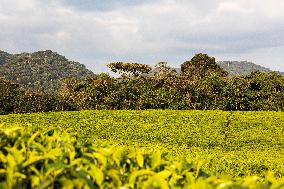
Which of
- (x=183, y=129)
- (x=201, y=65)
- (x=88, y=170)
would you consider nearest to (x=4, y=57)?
(x=201, y=65)

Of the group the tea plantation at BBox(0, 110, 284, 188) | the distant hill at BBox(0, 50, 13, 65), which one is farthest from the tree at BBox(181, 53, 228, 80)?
the distant hill at BBox(0, 50, 13, 65)

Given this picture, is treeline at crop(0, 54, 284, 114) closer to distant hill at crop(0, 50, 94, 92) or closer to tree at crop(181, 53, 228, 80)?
tree at crop(181, 53, 228, 80)

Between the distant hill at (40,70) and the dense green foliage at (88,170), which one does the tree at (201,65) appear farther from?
the dense green foliage at (88,170)

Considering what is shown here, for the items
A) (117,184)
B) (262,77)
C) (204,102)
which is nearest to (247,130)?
(204,102)

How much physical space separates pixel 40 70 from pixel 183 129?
321 feet

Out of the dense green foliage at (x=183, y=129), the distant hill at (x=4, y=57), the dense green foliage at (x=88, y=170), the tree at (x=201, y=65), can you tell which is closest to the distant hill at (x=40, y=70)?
the distant hill at (x=4, y=57)

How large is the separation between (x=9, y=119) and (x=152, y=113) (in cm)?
697

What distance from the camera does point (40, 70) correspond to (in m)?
Result: 113

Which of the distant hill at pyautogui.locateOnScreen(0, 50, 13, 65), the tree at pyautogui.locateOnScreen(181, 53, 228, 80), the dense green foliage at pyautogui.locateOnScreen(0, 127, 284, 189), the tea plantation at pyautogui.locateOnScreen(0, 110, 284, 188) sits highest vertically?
the distant hill at pyautogui.locateOnScreen(0, 50, 13, 65)

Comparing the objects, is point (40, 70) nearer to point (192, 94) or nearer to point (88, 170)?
point (192, 94)

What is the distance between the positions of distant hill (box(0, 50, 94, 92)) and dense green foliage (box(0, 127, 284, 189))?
293ft

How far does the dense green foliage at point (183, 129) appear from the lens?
16891 mm

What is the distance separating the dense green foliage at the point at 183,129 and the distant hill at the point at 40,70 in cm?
7021

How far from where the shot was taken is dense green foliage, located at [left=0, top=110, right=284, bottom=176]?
16.9 m
